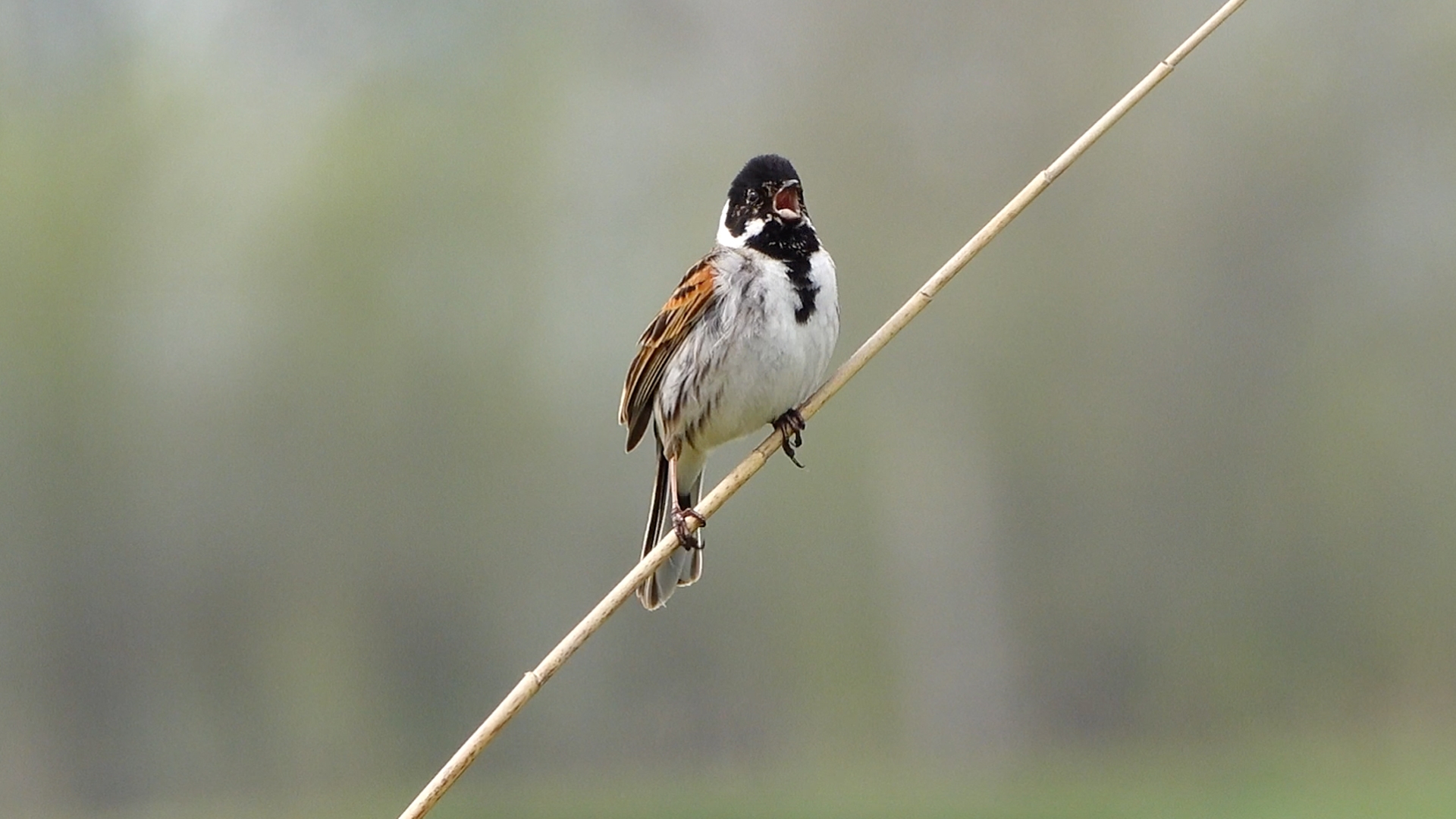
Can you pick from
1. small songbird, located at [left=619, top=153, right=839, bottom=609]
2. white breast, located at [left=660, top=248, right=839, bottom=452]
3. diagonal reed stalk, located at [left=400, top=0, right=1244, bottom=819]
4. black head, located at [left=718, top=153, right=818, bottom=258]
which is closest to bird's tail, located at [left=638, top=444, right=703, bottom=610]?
small songbird, located at [left=619, top=153, right=839, bottom=609]

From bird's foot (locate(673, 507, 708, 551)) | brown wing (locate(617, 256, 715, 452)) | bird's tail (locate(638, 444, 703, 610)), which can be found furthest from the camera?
brown wing (locate(617, 256, 715, 452))

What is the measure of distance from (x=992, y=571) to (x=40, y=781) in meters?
6.25

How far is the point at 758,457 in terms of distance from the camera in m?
2.46

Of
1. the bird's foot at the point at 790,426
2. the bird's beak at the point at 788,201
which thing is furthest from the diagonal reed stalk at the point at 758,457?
the bird's beak at the point at 788,201

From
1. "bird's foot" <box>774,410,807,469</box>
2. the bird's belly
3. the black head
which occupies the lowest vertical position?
"bird's foot" <box>774,410,807,469</box>

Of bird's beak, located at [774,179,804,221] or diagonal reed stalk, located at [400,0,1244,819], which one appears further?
bird's beak, located at [774,179,804,221]

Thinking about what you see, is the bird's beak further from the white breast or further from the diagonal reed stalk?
the diagonal reed stalk

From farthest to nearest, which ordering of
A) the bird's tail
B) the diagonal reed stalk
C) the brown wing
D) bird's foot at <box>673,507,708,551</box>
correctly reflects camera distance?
the brown wing
the bird's tail
bird's foot at <box>673,507,708,551</box>
the diagonal reed stalk

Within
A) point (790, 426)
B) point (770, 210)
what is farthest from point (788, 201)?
point (790, 426)

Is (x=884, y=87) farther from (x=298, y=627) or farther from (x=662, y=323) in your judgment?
(x=662, y=323)

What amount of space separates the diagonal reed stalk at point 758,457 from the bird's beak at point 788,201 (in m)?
0.52

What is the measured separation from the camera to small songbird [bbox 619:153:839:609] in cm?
300

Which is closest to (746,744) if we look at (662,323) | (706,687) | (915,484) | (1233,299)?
(706,687)

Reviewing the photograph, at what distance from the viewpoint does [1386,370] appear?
1066 cm
